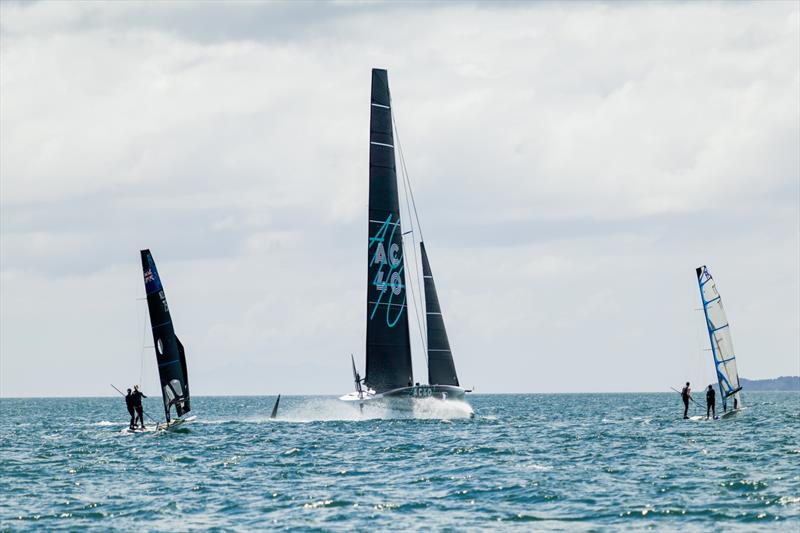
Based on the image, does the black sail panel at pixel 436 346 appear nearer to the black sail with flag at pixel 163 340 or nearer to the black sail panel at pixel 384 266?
the black sail panel at pixel 384 266

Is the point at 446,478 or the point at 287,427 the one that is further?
the point at 287,427

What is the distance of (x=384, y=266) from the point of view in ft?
202

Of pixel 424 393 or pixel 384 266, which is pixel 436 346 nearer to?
pixel 424 393

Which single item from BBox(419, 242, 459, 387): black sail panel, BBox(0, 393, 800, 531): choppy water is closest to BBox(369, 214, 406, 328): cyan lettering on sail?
BBox(419, 242, 459, 387): black sail panel

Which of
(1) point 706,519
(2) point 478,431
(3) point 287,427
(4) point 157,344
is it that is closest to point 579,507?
(1) point 706,519

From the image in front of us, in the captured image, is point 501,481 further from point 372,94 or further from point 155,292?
point 372,94

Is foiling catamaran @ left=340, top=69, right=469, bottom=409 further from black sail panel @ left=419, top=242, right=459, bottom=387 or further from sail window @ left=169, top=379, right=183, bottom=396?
sail window @ left=169, top=379, right=183, bottom=396

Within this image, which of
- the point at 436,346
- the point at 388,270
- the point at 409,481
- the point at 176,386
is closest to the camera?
the point at 409,481

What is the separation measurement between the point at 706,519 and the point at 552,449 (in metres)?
17.7

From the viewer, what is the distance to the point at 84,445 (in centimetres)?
4900

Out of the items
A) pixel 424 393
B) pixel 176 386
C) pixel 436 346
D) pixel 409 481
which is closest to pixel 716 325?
pixel 436 346

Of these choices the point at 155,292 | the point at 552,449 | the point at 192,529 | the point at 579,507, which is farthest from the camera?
the point at 155,292

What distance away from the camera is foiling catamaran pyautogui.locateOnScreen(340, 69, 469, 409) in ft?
197

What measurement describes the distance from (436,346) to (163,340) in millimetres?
14281
